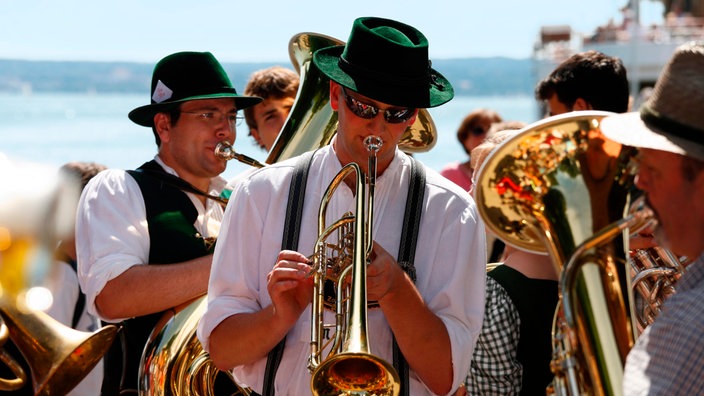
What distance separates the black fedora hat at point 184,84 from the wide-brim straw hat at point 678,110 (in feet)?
7.64

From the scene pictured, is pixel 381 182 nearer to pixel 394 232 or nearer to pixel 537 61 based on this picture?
pixel 394 232

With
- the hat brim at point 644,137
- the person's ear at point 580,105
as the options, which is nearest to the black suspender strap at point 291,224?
the hat brim at point 644,137

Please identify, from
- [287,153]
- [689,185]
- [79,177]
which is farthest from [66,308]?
[689,185]

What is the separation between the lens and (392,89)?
290cm

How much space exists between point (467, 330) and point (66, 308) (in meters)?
2.78

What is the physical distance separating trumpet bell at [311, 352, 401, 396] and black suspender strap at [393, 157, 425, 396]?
30 centimetres

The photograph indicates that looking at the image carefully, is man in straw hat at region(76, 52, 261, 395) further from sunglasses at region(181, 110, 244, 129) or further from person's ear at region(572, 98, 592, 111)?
person's ear at region(572, 98, 592, 111)

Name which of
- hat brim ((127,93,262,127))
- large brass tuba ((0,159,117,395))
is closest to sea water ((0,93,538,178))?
large brass tuba ((0,159,117,395))

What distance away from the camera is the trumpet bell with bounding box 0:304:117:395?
408 centimetres

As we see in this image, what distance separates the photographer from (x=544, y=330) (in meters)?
3.45

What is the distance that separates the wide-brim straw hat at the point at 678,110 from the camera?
6.98ft

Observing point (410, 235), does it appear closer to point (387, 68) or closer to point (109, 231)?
point (387, 68)

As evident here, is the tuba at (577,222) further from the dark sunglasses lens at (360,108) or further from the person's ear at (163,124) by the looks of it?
the person's ear at (163,124)

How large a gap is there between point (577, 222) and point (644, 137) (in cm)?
46
